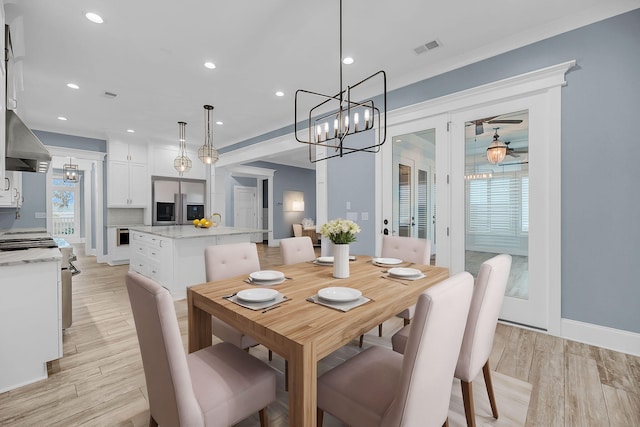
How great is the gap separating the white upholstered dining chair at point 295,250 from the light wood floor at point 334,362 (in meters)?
0.81

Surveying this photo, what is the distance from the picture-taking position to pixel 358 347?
2.40 metres

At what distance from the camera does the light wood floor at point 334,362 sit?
5.33 ft

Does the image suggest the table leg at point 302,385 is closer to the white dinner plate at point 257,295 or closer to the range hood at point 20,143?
the white dinner plate at point 257,295

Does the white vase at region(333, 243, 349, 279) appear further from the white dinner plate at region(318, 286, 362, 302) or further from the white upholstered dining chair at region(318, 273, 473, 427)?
the white upholstered dining chair at region(318, 273, 473, 427)

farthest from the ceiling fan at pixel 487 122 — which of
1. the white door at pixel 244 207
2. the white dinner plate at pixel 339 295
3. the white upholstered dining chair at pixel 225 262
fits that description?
the white door at pixel 244 207

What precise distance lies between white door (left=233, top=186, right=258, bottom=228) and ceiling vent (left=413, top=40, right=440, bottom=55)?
7.57 metres

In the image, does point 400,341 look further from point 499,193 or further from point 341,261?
point 499,193

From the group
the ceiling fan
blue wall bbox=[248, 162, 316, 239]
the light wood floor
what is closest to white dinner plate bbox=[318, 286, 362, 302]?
the light wood floor

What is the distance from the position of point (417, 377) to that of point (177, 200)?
22.5 feet

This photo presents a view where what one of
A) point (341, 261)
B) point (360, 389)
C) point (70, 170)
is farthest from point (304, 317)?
point (70, 170)

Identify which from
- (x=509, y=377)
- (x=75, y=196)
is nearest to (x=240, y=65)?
(x=509, y=377)

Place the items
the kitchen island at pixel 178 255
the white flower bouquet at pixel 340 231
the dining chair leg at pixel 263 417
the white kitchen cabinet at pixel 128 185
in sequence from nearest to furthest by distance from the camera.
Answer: the dining chair leg at pixel 263 417 < the white flower bouquet at pixel 340 231 < the kitchen island at pixel 178 255 < the white kitchen cabinet at pixel 128 185

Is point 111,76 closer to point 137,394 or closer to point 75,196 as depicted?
point 137,394

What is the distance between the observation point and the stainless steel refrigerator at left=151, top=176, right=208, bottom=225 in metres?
6.46
